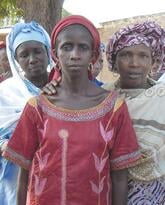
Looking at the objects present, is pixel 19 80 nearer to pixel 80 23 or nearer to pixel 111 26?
pixel 80 23

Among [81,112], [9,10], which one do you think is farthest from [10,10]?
[81,112]

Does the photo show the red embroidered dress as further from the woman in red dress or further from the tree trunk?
the tree trunk

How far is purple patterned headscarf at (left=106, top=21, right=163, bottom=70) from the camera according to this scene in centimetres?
292

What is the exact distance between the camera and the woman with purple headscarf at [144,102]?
2734 mm

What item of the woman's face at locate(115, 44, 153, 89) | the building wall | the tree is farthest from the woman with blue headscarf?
the building wall

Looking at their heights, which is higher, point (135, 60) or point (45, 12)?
point (45, 12)

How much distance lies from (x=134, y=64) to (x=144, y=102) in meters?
0.26

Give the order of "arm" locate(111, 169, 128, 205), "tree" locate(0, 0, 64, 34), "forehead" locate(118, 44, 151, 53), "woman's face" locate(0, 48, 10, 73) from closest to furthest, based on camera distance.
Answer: "arm" locate(111, 169, 128, 205) < "forehead" locate(118, 44, 151, 53) < "woman's face" locate(0, 48, 10, 73) < "tree" locate(0, 0, 64, 34)

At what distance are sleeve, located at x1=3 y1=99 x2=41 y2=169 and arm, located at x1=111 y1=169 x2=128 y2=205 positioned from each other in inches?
18.1

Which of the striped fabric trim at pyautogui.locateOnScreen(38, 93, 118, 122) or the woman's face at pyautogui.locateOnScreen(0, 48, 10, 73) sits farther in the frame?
the woman's face at pyautogui.locateOnScreen(0, 48, 10, 73)

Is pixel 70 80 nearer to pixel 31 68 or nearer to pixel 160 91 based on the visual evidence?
pixel 160 91

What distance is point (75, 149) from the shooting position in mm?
2539

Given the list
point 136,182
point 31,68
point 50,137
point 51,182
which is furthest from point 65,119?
point 31,68

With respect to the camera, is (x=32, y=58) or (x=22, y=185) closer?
(x=22, y=185)
